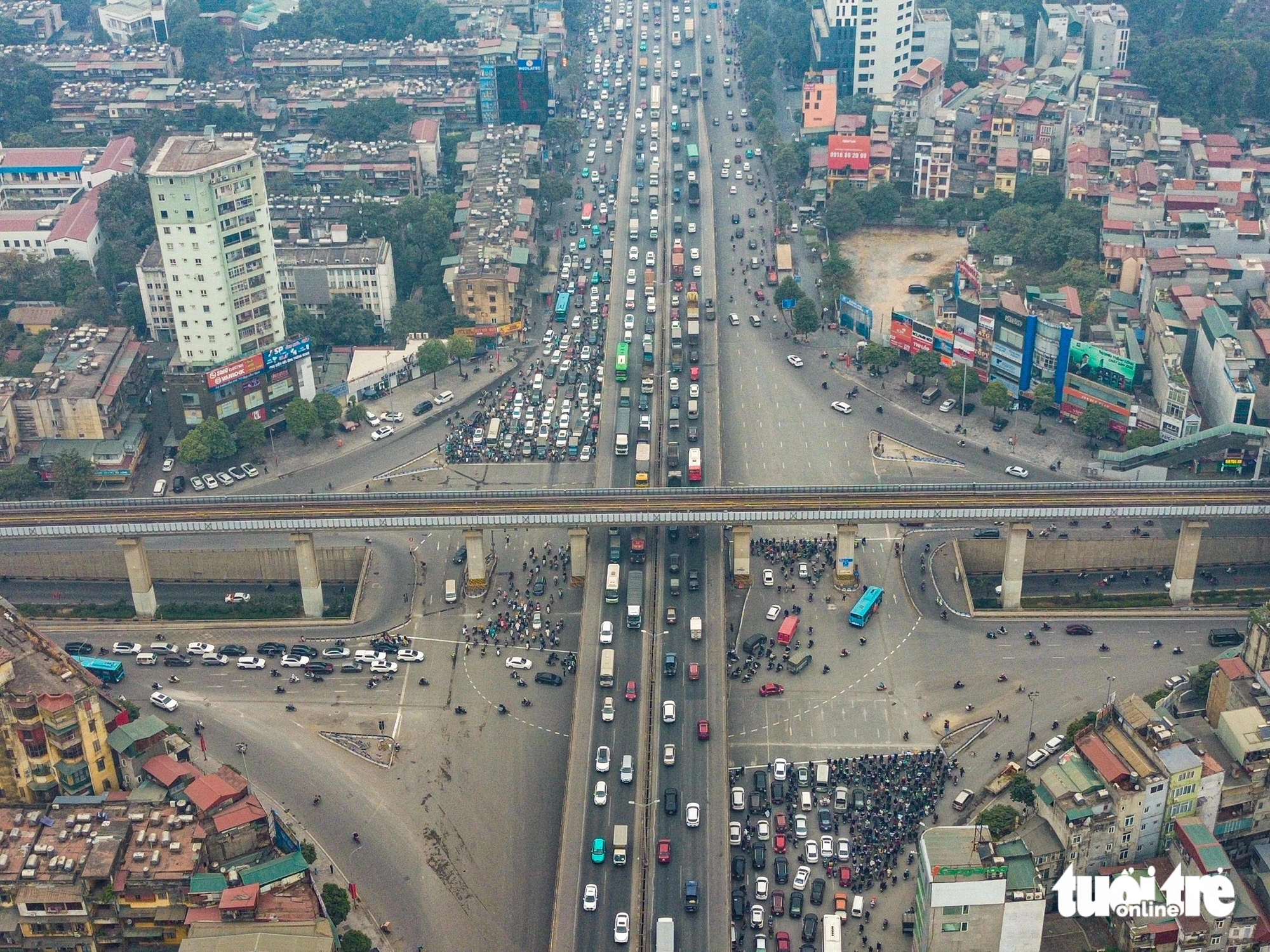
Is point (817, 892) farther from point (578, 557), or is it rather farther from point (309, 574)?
point (309, 574)

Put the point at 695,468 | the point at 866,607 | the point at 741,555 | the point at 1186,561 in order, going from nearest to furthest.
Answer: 1. the point at 866,607
2. the point at 1186,561
3. the point at 741,555
4. the point at 695,468

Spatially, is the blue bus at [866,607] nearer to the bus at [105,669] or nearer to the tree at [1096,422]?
the tree at [1096,422]

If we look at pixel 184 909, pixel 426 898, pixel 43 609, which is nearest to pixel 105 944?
pixel 184 909

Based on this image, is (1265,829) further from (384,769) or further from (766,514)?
(384,769)

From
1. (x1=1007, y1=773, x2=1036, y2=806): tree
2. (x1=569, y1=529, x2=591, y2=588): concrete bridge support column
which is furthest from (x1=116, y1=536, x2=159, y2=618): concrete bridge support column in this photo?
(x1=1007, y1=773, x2=1036, y2=806): tree

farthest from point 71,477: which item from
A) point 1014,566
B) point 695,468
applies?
point 1014,566

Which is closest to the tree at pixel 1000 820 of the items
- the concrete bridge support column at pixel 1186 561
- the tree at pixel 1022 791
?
the tree at pixel 1022 791
